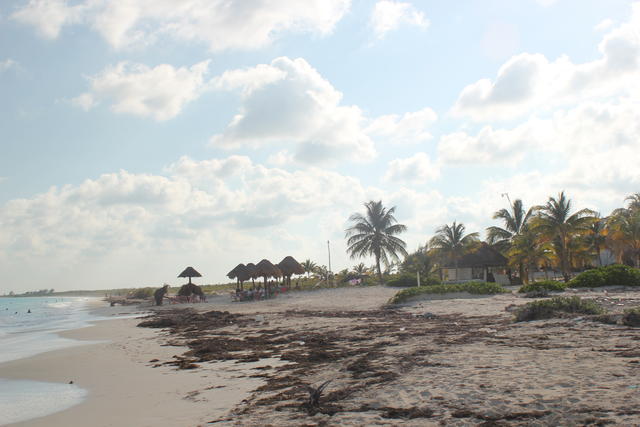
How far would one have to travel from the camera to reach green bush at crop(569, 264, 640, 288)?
2050 centimetres

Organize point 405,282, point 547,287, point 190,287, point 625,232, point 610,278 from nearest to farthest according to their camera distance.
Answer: point 547,287
point 610,278
point 625,232
point 405,282
point 190,287

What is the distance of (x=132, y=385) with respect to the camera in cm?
725

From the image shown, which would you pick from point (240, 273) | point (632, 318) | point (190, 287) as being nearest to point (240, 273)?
point (240, 273)

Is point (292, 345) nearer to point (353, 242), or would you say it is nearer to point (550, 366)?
point (550, 366)

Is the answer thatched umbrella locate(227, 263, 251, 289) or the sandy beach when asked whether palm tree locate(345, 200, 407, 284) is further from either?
the sandy beach

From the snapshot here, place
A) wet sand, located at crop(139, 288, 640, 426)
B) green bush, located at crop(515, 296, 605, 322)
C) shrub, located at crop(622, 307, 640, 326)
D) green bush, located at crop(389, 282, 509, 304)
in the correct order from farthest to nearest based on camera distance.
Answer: green bush, located at crop(389, 282, 509, 304), green bush, located at crop(515, 296, 605, 322), shrub, located at crop(622, 307, 640, 326), wet sand, located at crop(139, 288, 640, 426)

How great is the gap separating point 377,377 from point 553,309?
251 inches

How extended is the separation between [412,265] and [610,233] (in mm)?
18506

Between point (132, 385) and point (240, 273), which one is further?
point (240, 273)

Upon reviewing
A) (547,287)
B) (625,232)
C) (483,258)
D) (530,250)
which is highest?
(625,232)

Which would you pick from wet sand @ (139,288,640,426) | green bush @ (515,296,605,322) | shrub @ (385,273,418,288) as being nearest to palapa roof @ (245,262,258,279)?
shrub @ (385,273,418,288)

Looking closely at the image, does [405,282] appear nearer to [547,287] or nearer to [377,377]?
[547,287]

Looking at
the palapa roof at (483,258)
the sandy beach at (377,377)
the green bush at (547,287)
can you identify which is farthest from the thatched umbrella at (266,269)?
the sandy beach at (377,377)

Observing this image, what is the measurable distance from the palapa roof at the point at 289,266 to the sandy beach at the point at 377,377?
86.4 feet
